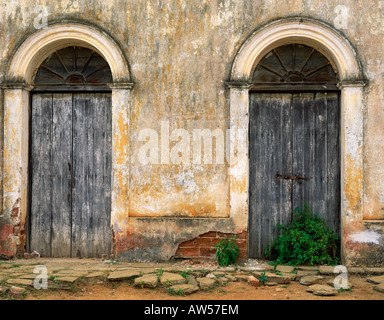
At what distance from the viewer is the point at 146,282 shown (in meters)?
4.74

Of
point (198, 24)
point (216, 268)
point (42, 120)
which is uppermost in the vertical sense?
point (198, 24)

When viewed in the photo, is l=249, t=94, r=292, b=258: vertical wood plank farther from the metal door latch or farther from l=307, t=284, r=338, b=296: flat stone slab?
l=307, t=284, r=338, b=296: flat stone slab

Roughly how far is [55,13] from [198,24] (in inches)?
87.1

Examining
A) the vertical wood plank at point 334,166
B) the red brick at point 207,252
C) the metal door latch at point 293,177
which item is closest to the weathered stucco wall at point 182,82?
the red brick at point 207,252

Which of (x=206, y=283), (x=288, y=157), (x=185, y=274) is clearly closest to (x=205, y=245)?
(x=185, y=274)

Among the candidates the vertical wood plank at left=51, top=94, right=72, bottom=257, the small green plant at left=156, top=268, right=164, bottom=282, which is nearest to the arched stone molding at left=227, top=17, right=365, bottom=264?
the small green plant at left=156, top=268, right=164, bottom=282

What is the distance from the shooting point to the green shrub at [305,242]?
564 centimetres

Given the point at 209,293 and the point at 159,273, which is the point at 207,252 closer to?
the point at 159,273

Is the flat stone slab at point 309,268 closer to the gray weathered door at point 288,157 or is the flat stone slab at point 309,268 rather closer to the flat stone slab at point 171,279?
the gray weathered door at point 288,157

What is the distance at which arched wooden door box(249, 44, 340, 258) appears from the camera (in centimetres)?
608

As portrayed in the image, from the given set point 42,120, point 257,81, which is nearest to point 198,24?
point 257,81

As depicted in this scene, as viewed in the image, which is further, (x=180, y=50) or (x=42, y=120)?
(x=42, y=120)

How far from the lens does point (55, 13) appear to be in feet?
19.6

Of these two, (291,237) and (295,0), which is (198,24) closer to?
(295,0)
